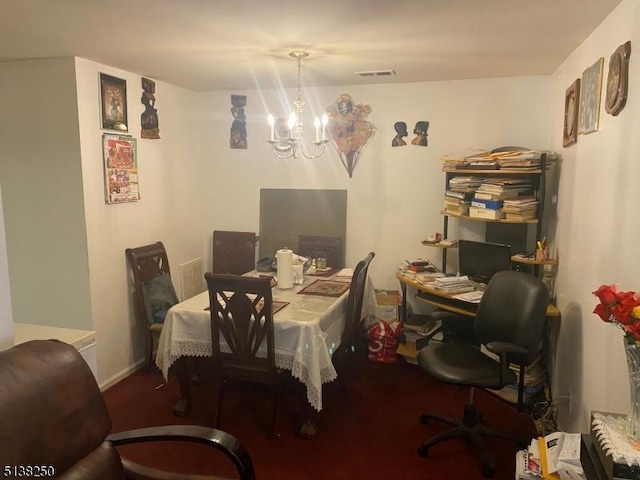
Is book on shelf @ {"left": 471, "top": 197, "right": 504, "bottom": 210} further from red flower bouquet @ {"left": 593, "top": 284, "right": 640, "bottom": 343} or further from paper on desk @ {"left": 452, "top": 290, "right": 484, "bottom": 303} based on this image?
red flower bouquet @ {"left": 593, "top": 284, "right": 640, "bottom": 343}

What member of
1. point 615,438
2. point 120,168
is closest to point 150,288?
point 120,168

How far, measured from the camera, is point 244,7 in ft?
6.75

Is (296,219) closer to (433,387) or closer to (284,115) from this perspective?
(284,115)

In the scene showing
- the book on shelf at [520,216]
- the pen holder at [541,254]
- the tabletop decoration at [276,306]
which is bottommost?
the tabletop decoration at [276,306]

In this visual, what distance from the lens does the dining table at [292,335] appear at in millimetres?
2594

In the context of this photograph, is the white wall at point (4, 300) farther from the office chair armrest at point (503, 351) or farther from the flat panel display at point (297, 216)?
the flat panel display at point (297, 216)

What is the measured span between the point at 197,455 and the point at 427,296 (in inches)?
76.0

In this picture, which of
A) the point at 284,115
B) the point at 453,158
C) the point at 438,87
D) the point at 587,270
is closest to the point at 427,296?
the point at 453,158

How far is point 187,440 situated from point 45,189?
236 centimetres

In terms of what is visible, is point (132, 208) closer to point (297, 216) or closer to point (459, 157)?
point (297, 216)

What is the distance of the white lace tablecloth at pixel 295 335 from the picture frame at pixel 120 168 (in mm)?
1026

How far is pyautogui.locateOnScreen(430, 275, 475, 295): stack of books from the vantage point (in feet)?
10.9

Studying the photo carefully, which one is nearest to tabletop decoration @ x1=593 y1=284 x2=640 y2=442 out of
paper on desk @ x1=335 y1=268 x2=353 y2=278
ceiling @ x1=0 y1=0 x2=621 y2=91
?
ceiling @ x1=0 y1=0 x2=621 y2=91

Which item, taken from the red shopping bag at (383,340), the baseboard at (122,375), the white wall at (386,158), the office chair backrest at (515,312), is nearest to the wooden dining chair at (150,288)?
the baseboard at (122,375)
